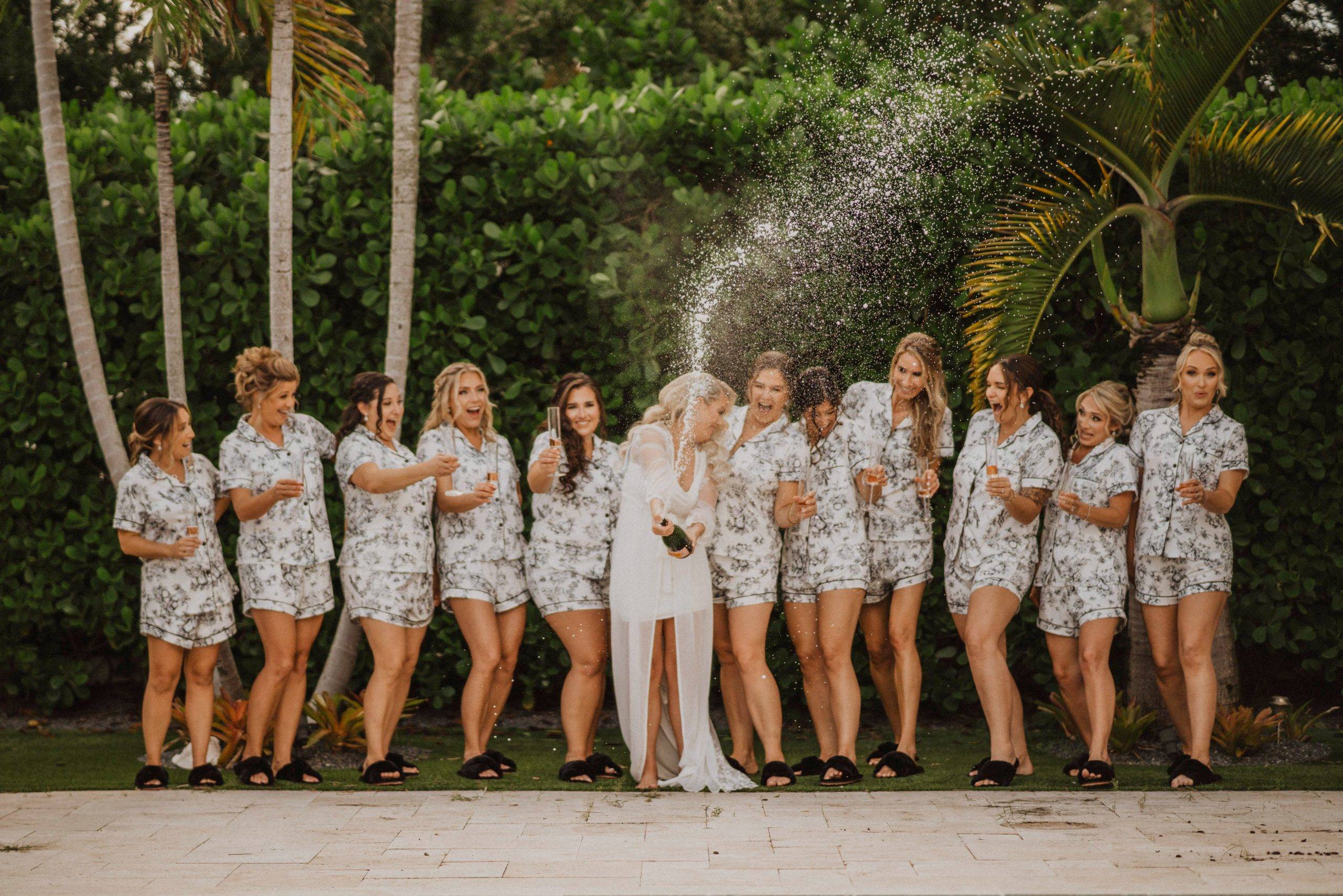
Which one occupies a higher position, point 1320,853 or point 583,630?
point 583,630

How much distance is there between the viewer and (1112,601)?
654 cm

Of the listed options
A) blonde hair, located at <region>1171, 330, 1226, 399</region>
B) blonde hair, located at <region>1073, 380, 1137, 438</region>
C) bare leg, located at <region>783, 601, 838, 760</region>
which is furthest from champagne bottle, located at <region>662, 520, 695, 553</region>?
blonde hair, located at <region>1171, 330, 1226, 399</region>

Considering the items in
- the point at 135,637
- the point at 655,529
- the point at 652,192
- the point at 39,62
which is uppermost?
the point at 39,62

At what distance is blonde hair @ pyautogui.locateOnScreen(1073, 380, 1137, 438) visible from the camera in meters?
6.67

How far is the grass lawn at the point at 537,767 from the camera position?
6.57 meters

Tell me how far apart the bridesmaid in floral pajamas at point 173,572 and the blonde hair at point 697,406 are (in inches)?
84.6

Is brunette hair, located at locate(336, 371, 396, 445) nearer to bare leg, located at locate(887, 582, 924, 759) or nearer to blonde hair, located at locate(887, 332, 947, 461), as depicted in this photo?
blonde hair, located at locate(887, 332, 947, 461)

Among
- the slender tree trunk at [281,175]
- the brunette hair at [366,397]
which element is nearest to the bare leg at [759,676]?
the brunette hair at [366,397]

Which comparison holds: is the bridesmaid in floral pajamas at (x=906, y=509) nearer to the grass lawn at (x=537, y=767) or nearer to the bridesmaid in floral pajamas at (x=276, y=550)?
the grass lawn at (x=537, y=767)

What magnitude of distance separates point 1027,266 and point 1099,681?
7.32 ft

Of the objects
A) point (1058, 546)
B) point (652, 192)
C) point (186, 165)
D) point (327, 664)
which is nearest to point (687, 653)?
point (1058, 546)

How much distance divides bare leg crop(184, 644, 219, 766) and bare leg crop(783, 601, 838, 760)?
2.79m

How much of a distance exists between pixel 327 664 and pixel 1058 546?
156 inches

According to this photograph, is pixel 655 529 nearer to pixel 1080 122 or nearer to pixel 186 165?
pixel 1080 122
